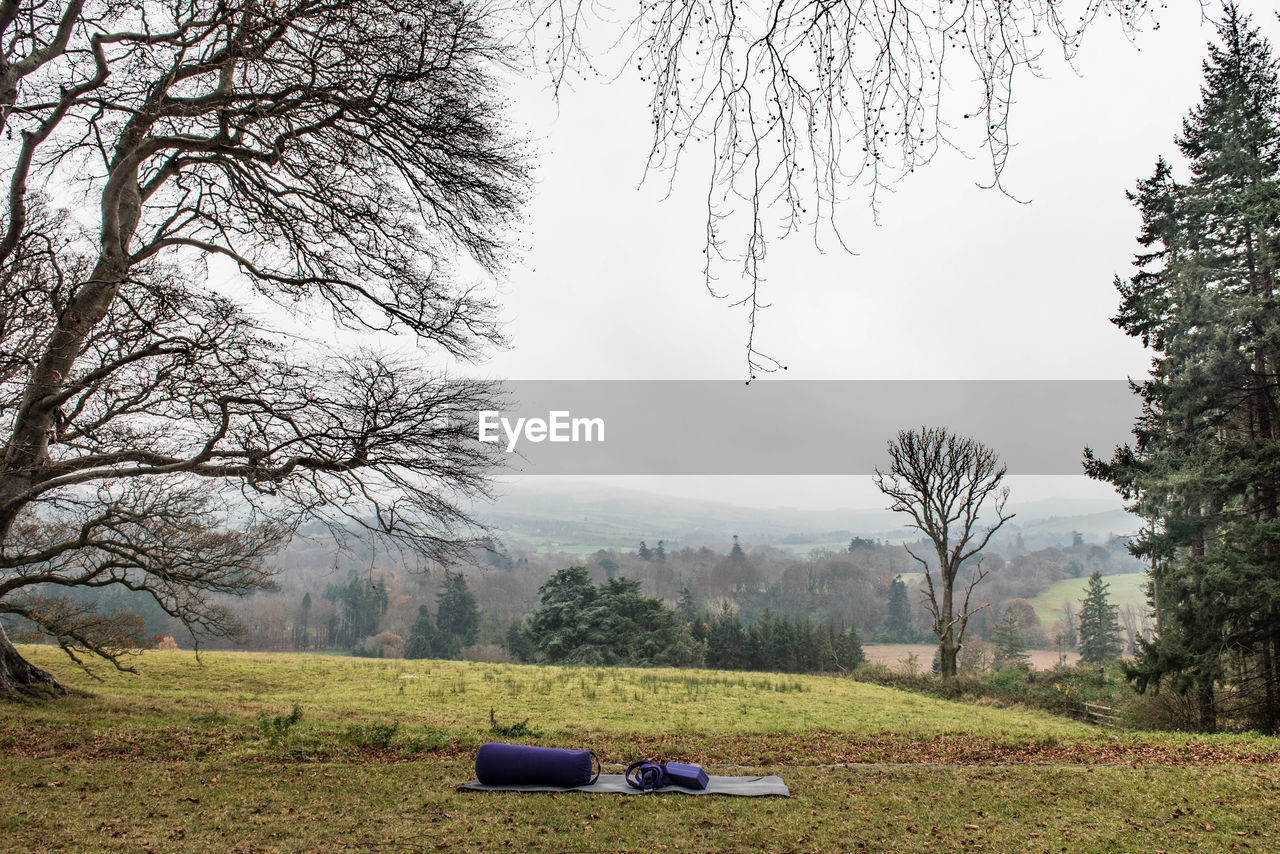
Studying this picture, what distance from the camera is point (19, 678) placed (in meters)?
10.5

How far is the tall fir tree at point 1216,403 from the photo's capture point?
1194 cm

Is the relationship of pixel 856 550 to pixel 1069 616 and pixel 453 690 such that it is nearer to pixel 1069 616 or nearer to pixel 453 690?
pixel 1069 616

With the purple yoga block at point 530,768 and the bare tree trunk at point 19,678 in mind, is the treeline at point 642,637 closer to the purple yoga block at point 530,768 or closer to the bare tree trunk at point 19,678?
the bare tree trunk at point 19,678

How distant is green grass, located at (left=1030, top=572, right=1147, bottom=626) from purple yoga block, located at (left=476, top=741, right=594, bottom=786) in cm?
6214

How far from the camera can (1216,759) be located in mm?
7172

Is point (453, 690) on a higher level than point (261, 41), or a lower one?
lower

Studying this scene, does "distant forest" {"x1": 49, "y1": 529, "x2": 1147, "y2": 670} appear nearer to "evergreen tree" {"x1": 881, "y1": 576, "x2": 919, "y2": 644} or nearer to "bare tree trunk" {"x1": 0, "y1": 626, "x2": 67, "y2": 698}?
"evergreen tree" {"x1": 881, "y1": 576, "x2": 919, "y2": 644}

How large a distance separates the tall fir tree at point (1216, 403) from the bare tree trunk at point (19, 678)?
18.5 metres

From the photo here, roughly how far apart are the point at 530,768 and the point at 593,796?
0.64 meters

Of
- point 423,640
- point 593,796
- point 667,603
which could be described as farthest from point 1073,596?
point 593,796

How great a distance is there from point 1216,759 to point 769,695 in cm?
865

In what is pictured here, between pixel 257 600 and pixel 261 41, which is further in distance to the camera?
pixel 257 600

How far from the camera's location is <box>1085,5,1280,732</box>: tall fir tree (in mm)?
11938

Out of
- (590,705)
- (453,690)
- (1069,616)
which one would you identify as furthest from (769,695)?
(1069,616)
